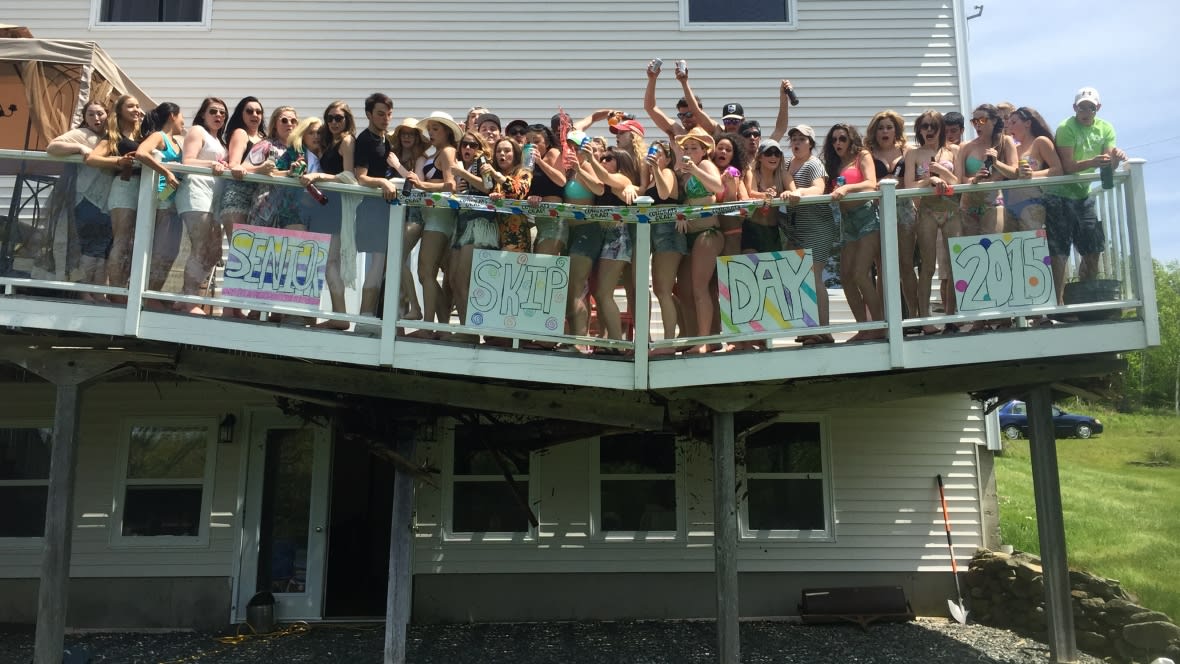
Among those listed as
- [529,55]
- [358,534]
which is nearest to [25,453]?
[358,534]

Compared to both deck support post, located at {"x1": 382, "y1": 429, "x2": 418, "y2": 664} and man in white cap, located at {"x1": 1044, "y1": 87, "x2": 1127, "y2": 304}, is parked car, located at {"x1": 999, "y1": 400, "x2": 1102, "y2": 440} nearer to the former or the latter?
man in white cap, located at {"x1": 1044, "y1": 87, "x2": 1127, "y2": 304}

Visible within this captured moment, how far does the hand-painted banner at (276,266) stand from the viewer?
5.27 meters

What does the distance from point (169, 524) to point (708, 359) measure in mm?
6016

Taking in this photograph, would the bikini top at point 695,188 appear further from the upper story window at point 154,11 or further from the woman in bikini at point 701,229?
the upper story window at point 154,11

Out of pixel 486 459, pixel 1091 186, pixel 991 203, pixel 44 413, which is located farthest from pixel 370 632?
pixel 1091 186

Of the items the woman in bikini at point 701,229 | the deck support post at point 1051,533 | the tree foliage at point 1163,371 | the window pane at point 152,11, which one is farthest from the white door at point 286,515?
the tree foliage at point 1163,371

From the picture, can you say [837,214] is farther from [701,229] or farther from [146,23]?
[146,23]

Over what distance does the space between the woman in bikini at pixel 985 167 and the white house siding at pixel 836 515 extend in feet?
11.5

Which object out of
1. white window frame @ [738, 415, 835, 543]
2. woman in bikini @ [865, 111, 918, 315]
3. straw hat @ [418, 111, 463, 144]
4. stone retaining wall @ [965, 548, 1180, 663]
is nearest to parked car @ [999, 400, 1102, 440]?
stone retaining wall @ [965, 548, 1180, 663]

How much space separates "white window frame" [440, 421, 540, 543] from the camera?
27.7 feet

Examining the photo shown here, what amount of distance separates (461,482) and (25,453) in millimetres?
4434

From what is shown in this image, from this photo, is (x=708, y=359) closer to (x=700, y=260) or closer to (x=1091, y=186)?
(x=700, y=260)

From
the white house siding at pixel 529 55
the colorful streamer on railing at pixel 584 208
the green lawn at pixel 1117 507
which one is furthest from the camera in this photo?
the green lawn at pixel 1117 507

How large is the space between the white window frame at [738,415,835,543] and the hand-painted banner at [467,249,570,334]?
143 inches
